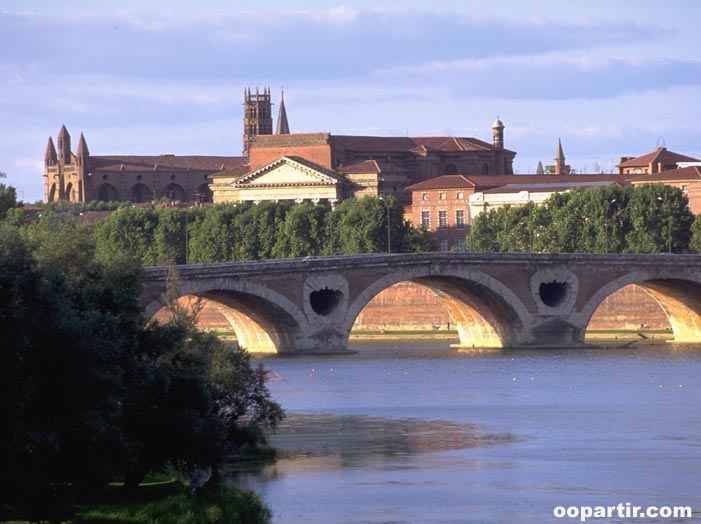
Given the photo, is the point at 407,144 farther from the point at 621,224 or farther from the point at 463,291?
the point at 463,291

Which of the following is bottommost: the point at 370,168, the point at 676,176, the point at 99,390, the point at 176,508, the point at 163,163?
the point at 176,508

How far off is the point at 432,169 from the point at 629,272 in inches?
2870

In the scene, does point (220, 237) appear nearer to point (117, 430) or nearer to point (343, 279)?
point (343, 279)

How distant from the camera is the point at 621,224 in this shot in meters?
103

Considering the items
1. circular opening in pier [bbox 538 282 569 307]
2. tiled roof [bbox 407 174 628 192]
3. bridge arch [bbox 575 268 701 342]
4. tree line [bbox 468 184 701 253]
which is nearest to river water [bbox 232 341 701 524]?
circular opening in pier [bbox 538 282 569 307]

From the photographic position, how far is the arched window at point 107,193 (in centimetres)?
18712

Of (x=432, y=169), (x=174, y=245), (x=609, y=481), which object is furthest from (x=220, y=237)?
(x=609, y=481)

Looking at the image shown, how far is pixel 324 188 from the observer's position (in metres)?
142

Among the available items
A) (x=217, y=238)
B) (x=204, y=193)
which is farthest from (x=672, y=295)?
(x=204, y=193)

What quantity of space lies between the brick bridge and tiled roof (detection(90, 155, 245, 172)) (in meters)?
110

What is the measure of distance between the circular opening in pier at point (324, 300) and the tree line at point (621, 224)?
29248 mm

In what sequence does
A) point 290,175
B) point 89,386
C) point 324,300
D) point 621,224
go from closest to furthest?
point 89,386 → point 324,300 → point 621,224 → point 290,175

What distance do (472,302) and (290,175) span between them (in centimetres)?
6546

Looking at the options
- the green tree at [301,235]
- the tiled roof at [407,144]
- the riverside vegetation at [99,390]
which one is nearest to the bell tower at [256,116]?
the tiled roof at [407,144]
